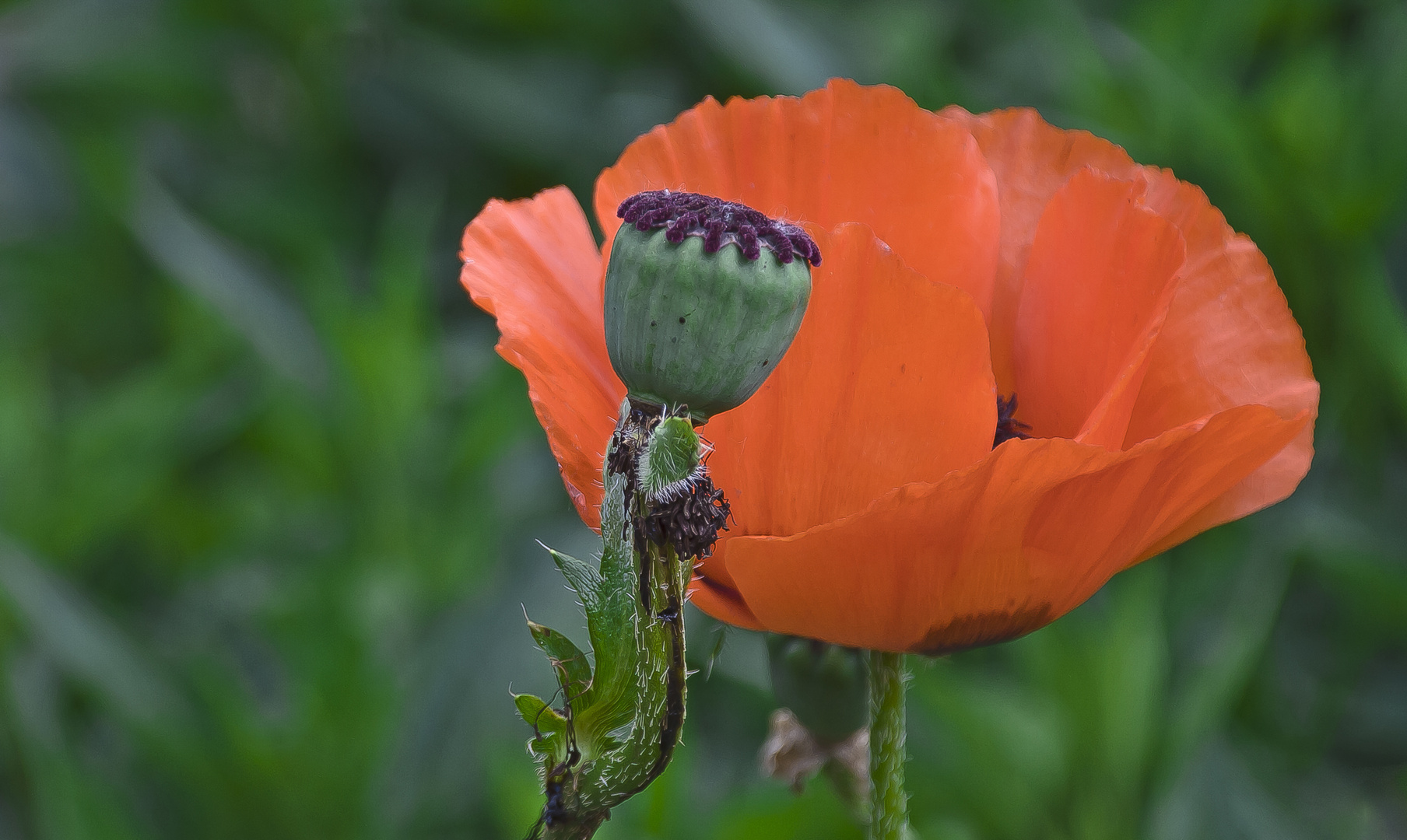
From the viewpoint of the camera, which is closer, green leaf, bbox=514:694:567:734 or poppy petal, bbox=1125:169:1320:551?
green leaf, bbox=514:694:567:734

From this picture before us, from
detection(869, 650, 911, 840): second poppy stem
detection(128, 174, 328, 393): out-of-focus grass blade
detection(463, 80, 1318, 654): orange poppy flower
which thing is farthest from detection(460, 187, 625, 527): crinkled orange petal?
detection(128, 174, 328, 393): out-of-focus grass blade

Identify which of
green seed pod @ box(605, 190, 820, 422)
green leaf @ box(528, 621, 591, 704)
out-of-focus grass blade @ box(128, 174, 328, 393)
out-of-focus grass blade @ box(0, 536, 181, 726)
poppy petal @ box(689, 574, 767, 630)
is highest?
green seed pod @ box(605, 190, 820, 422)

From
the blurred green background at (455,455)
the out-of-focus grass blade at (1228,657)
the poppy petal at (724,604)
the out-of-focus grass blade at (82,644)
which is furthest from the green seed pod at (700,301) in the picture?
the out-of-focus grass blade at (82,644)

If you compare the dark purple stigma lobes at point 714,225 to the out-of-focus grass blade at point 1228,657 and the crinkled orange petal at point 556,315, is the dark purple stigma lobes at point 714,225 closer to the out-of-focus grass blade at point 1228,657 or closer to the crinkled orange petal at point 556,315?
the crinkled orange petal at point 556,315

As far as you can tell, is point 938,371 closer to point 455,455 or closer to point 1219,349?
point 1219,349

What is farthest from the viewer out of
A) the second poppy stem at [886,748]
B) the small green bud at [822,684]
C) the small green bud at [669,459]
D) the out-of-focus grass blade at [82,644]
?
the out-of-focus grass blade at [82,644]

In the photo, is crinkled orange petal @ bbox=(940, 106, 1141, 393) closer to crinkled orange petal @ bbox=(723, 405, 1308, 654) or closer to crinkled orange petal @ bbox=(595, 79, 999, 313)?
crinkled orange petal @ bbox=(595, 79, 999, 313)

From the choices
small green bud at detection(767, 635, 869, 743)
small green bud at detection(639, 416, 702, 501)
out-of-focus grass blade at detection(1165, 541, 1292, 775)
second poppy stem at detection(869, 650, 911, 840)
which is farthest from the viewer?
out-of-focus grass blade at detection(1165, 541, 1292, 775)

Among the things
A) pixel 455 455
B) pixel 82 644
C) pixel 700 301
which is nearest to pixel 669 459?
pixel 700 301
